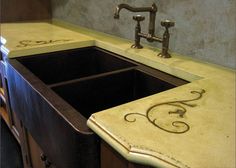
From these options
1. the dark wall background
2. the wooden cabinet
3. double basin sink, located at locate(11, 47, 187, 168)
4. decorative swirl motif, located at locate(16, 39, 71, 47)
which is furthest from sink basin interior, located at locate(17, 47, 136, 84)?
the wooden cabinet

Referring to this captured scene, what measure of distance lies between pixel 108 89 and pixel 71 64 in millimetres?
446

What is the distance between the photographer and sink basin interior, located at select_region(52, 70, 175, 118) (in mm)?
1006

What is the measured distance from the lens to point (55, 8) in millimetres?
2318

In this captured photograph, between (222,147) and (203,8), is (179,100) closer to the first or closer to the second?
(222,147)

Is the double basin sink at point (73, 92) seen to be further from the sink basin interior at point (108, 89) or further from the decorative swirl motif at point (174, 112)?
the decorative swirl motif at point (174, 112)

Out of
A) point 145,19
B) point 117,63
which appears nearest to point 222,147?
point 117,63

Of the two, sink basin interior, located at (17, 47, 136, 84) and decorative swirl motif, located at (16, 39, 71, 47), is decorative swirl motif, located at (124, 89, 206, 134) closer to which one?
sink basin interior, located at (17, 47, 136, 84)

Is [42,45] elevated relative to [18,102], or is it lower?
elevated

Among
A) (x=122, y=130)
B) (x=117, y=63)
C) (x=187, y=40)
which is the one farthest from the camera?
(x=117, y=63)

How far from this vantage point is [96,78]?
1.04m

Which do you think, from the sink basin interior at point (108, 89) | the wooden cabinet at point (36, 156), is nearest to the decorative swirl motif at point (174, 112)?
the sink basin interior at point (108, 89)

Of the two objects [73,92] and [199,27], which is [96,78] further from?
[199,27]

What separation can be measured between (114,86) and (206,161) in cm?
65

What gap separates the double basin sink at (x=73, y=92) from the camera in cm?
72
